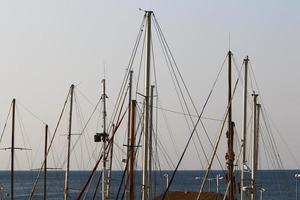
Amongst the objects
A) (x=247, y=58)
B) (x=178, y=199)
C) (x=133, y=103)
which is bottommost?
(x=178, y=199)

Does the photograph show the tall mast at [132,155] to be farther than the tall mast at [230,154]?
No

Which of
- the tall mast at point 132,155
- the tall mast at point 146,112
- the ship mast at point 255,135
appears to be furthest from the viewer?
the ship mast at point 255,135

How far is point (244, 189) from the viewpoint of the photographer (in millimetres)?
43969

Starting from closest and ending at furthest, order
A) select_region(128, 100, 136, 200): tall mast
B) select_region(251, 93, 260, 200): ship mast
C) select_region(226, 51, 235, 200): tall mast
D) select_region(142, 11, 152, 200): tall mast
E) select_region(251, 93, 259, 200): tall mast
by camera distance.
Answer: select_region(142, 11, 152, 200): tall mast, select_region(128, 100, 136, 200): tall mast, select_region(226, 51, 235, 200): tall mast, select_region(251, 93, 259, 200): tall mast, select_region(251, 93, 260, 200): ship mast

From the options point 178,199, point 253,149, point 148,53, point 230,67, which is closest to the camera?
point 148,53

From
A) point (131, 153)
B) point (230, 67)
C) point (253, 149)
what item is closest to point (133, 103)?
point (131, 153)

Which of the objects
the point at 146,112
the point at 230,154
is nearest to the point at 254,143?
the point at 230,154

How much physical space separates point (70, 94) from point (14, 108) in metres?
4.07

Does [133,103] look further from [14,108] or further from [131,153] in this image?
[14,108]

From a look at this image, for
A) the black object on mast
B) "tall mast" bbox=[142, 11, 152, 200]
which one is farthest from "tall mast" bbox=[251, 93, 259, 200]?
"tall mast" bbox=[142, 11, 152, 200]

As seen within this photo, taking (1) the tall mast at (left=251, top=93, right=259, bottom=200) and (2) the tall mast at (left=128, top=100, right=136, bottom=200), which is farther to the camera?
(1) the tall mast at (left=251, top=93, right=259, bottom=200)

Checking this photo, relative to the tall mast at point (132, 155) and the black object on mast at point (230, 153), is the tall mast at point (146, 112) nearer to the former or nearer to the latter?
the tall mast at point (132, 155)

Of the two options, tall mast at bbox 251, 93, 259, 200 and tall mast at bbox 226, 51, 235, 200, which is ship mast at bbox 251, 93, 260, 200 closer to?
tall mast at bbox 251, 93, 259, 200

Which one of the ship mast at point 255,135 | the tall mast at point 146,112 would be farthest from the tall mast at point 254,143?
the tall mast at point 146,112
